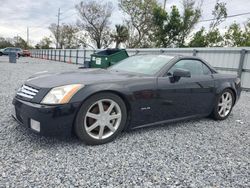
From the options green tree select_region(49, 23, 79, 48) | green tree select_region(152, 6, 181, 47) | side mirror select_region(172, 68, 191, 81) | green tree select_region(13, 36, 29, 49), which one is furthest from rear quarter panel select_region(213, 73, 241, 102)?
green tree select_region(13, 36, 29, 49)

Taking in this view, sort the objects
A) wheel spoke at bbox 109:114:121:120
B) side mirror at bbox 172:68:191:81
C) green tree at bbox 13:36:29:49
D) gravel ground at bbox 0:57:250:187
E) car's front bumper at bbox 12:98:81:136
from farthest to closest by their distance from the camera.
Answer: green tree at bbox 13:36:29:49 → side mirror at bbox 172:68:191:81 → wheel spoke at bbox 109:114:121:120 → car's front bumper at bbox 12:98:81:136 → gravel ground at bbox 0:57:250:187

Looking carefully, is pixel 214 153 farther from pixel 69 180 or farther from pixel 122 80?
pixel 69 180

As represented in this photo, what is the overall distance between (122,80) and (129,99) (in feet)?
0.88

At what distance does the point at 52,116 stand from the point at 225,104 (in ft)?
10.9

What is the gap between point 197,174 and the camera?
2229 mm

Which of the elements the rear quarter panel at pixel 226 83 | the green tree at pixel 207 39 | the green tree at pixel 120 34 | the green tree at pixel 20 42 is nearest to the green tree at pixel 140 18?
the green tree at pixel 120 34

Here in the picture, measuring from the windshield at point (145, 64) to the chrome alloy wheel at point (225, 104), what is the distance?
1.48m

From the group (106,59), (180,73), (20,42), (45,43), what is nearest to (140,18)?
(106,59)

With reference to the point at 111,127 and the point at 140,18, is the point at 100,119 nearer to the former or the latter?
the point at 111,127

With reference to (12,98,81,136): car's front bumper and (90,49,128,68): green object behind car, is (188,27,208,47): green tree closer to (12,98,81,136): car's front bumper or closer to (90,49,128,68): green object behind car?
(90,49,128,68): green object behind car

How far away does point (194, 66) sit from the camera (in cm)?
389

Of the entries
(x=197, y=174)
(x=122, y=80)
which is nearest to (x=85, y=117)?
(x=122, y=80)

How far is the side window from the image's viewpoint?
11.9 ft

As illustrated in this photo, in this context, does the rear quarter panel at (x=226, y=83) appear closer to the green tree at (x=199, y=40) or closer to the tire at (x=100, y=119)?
the tire at (x=100, y=119)
